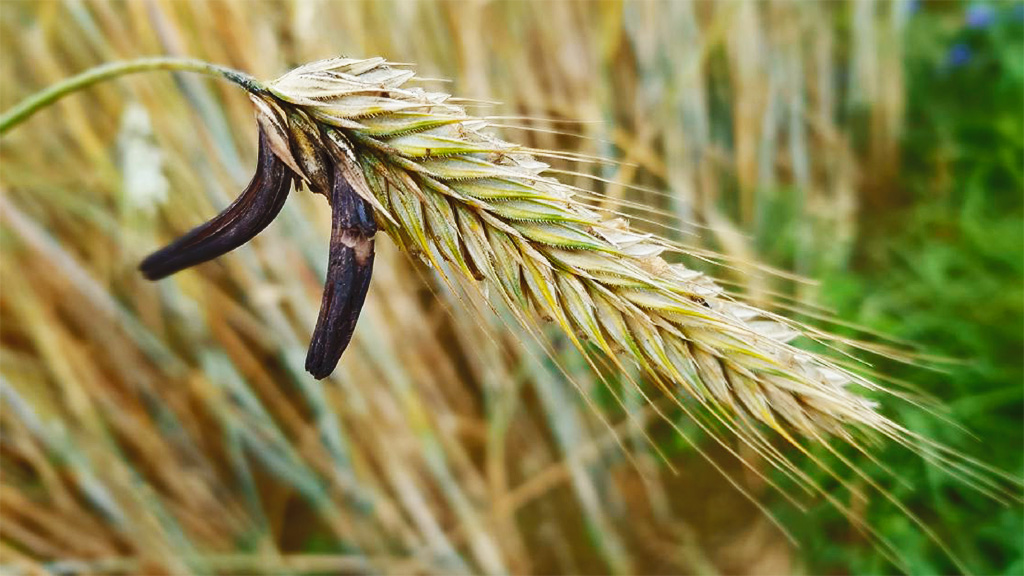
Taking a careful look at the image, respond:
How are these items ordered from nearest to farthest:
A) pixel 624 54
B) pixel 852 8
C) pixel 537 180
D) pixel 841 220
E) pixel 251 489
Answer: pixel 537 180, pixel 251 489, pixel 624 54, pixel 841 220, pixel 852 8

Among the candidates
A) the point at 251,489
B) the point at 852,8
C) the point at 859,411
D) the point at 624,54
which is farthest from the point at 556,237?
the point at 852,8

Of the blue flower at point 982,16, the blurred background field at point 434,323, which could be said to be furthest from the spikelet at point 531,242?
the blue flower at point 982,16

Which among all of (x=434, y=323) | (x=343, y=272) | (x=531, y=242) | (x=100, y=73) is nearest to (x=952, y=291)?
(x=434, y=323)

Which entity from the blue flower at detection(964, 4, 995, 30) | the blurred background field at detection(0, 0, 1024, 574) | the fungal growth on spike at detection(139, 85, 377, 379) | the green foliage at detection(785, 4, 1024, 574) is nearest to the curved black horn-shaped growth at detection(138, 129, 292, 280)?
the fungal growth on spike at detection(139, 85, 377, 379)

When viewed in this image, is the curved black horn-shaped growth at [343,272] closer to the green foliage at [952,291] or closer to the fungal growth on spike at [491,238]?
the fungal growth on spike at [491,238]

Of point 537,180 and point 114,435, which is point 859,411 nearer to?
point 537,180

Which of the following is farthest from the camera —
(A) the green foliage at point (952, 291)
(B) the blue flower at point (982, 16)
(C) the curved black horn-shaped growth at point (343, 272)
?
(B) the blue flower at point (982, 16)

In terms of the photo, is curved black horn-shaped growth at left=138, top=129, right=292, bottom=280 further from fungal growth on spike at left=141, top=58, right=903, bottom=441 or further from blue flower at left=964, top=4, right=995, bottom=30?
blue flower at left=964, top=4, right=995, bottom=30
